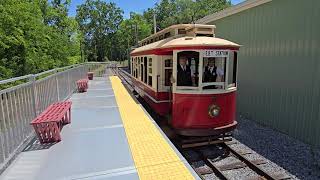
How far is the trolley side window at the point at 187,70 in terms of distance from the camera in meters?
7.33

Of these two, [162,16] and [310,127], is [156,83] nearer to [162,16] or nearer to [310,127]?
[310,127]

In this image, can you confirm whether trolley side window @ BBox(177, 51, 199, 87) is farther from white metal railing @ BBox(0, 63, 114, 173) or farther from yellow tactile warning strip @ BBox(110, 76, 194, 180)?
white metal railing @ BBox(0, 63, 114, 173)

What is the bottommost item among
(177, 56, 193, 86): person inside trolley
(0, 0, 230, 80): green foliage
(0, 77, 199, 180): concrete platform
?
(0, 77, 199, 180): concrete platform

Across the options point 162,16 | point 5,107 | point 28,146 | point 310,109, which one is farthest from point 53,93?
point 162,16

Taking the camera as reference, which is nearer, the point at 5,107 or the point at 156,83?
the point at 5,107

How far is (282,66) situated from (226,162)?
432 centimetres

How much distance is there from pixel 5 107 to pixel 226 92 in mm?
5124

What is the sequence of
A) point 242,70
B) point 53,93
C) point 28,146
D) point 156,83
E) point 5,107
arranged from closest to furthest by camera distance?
point 5,107
point 28,146
point 53,93
point 156,83
point 242,70

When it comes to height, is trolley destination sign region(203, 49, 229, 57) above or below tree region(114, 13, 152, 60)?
below

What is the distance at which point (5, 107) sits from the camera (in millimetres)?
4250

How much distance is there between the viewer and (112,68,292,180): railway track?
6.07 meters

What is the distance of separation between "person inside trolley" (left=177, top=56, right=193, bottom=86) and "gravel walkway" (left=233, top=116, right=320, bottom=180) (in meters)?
2.68

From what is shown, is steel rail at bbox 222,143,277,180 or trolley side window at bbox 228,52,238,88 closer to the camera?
steel rail at bbox 222,143,277,180

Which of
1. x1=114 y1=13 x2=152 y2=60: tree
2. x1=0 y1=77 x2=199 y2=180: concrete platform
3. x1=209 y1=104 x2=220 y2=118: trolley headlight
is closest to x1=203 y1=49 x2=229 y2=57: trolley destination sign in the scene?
x1=209 y1=104 x2=220 y2=118: trolley headlight
